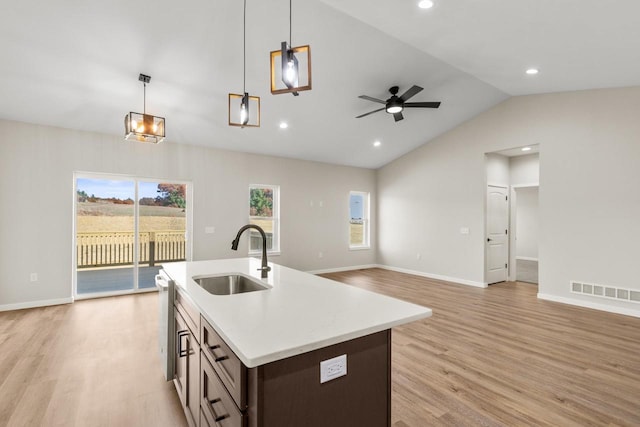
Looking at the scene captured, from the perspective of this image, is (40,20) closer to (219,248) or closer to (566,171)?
(219,248)

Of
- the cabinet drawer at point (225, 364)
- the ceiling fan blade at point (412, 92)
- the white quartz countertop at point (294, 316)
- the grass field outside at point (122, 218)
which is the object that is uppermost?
the ceiling fan blade at point (412, 92)

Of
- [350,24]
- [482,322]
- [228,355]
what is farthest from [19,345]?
[482,322]

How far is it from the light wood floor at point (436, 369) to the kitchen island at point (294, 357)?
968 mm

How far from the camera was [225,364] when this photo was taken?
4.12 ft

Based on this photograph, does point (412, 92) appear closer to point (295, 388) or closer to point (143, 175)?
point (295, 388)

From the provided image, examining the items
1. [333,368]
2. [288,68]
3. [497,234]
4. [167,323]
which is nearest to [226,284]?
[167,323]

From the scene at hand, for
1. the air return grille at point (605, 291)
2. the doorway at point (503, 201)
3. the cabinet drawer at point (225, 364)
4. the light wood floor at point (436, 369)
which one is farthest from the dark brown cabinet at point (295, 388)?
the doorway at point (503, 201)

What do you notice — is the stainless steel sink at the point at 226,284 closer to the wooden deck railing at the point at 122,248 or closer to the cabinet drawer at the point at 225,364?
the cabinet drawer at the point at 225,364

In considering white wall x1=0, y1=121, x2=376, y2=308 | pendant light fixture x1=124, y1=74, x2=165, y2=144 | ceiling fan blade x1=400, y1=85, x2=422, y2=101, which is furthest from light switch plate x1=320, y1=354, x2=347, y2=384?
white wall x1=0, y1=121, x2=376, y2=308

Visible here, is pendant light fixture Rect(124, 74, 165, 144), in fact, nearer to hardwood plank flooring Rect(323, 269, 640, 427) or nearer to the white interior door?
hardwood plank flooring Rect(323, 269, 640, 427)

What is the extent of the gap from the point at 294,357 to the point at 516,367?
8.58 feet

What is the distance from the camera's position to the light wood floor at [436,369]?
6.98 feet

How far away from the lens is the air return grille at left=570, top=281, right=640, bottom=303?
169 inches

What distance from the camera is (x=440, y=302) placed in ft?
16.0
